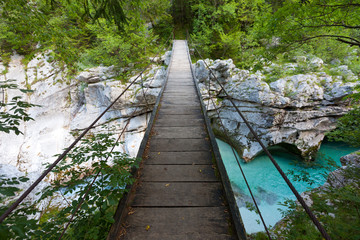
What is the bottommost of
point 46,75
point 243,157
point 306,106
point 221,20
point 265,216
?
point 265,216

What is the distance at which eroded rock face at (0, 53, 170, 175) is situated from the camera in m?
8.93

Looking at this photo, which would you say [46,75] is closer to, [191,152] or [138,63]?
[138,63]

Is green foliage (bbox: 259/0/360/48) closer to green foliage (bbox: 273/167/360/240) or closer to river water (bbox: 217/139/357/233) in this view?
green foliage (bbox: 273/167/360/240)

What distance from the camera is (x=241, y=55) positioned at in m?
10.6

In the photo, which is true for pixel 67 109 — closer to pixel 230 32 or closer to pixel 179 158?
pixel 179 158

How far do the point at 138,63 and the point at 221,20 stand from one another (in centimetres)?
750

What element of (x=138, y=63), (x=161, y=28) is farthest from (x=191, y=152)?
(x=161, y=28)

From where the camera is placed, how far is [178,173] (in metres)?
2.36

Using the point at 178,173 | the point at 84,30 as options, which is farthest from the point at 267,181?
the point at 84,30

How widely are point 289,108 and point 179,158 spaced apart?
25.3 ft

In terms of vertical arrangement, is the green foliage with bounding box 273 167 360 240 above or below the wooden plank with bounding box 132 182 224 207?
below

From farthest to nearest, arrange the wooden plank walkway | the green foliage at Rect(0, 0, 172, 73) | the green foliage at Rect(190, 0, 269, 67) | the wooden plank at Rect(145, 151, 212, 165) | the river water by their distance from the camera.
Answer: the green foliage at Rect(190, 0, 269, 67)
the river water
the green foliage at Rect(0, 0, 172, 73)
the wooden plank at Rect(145, 151, 212, 165)
the wooden plank walkway

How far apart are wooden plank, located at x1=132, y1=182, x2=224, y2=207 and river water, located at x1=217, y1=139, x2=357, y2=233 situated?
4494 millimetres

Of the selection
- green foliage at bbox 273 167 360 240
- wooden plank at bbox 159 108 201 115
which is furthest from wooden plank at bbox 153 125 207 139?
green foliage at bbox 273 167 360 240
